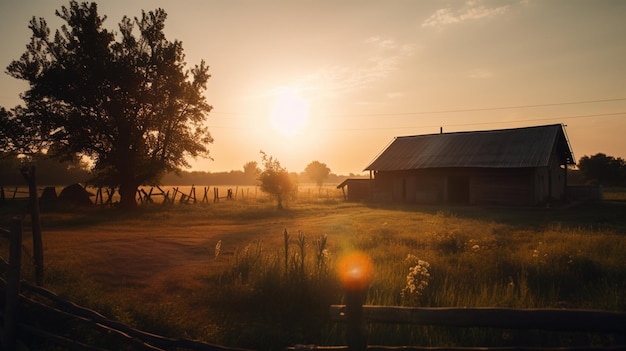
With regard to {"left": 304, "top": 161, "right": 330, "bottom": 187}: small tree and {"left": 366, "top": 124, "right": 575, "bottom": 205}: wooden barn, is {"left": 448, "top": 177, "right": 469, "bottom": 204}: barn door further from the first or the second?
{"left": 304, "top": 161, "right": 330, "bottom": 187}: small tree

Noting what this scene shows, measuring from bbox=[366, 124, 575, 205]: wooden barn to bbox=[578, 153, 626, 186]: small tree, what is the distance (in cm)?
3293

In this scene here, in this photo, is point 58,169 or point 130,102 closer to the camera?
point 130,102

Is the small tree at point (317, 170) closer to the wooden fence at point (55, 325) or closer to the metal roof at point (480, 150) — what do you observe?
the metal roof at point (480, 150)

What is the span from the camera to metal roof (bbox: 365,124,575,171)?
105 ft

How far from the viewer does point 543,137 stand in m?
33.9

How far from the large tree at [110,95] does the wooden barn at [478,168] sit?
745 inches

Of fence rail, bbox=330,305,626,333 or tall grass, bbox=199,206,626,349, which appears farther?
tall grass, bbox=199,206,626,349

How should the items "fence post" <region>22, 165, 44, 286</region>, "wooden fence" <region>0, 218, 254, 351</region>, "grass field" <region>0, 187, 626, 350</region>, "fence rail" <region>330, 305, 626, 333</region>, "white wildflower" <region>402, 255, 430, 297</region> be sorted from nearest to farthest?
"fence rail" <region>330, 305, 626, 333</region> < "wooden fence" <region>0, 218, 254, 351</region> < "grass field" <region>0, 187, 626, 350</region> < "white wildflower" <region>402, 255, 430, 297</region> < "fence post" <region>22, 165, 44, 286</region>

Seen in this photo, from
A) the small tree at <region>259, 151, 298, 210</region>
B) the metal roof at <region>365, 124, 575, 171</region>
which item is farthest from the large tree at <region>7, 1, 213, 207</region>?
the metal roof at <region>365, 124, 575, 171</region>

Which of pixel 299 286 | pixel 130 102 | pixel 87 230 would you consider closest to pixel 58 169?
pixel 130 102

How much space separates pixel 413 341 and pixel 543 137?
3306 centimetres

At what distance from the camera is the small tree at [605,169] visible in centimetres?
6456

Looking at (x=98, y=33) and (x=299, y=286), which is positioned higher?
(x=98, y=33)

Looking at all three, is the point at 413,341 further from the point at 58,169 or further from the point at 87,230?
the point at 58,169
